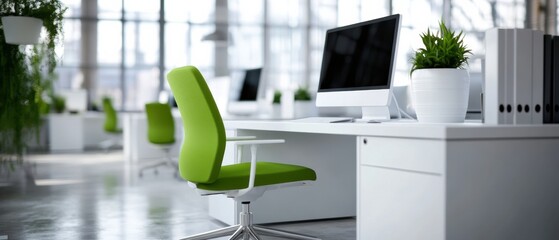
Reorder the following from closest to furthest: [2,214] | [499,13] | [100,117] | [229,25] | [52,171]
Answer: [2,214] → [52,171] → [100,117] → [229,25] → [499,13]

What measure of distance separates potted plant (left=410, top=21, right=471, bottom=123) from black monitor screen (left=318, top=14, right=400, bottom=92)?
25 centimetres

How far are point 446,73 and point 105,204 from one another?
3.72m

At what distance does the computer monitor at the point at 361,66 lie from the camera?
10.3 feet

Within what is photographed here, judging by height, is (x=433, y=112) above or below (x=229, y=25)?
below

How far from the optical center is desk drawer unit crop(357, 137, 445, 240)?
2287 millimetres

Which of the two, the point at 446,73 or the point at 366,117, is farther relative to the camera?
the point at 366,117

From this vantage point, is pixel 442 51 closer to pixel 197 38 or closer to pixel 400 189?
pixel 400 189

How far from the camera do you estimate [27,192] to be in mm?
6172

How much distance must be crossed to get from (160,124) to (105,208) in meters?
2.59

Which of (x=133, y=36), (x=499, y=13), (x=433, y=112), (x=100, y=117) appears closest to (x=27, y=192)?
(x=433, y=112)

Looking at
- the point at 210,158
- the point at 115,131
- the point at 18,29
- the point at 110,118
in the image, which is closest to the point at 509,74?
the point at 210,158

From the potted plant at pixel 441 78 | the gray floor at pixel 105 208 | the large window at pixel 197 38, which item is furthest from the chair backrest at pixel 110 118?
the potted plant at pixel 441 78

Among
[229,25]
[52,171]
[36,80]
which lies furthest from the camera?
[229,25]

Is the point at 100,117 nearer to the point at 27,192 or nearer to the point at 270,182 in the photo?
the point at 27,192
